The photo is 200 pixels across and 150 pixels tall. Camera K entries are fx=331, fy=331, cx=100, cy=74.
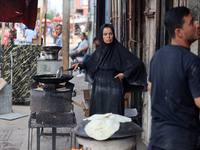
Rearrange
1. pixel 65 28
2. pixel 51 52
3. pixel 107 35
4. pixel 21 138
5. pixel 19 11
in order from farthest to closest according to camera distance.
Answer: pixel 19 11, pixel 51 52, pixel 65 28, pixel 21 138, pixel 107 35

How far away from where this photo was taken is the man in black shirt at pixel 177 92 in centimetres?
225

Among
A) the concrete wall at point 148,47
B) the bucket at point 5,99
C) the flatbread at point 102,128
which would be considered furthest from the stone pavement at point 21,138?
the flatbread at point 102,128

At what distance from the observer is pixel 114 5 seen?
31.7ft

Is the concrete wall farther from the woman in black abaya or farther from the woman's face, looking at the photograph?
the woman's face

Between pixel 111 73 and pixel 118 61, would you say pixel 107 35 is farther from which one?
pixel 111 73

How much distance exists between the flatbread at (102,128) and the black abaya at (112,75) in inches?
56.5

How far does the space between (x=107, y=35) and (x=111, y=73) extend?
0.54m

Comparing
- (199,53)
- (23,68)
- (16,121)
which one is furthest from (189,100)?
(23,68)

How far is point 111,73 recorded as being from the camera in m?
4.66

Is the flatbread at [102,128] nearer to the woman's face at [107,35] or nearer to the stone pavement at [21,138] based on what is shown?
the woman's face at [107,35]

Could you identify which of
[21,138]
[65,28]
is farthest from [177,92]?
[65,28]

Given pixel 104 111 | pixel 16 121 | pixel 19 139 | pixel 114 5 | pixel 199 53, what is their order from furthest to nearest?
pixel 114 5 < pixel 16 121 < pixel 19 139 < pixel 104 111 < pixel 199 53

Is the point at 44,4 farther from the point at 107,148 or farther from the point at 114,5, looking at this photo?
the point at 107,148

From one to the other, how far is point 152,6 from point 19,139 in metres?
3.16
